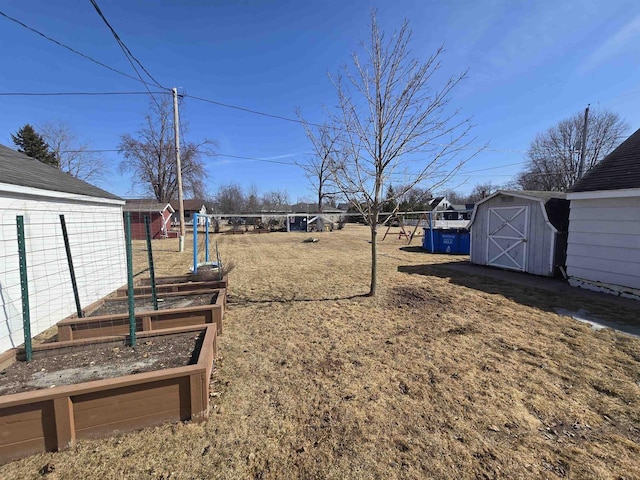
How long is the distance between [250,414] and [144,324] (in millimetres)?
2376

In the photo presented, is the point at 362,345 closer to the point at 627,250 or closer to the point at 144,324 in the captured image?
the point at 144,324

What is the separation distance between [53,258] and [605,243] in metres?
11.3

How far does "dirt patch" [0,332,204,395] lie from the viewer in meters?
2.59

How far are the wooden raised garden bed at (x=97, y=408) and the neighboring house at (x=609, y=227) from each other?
330 inches

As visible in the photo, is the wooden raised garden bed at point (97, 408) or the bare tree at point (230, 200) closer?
the wooden raised garden bed at point (97, 408)

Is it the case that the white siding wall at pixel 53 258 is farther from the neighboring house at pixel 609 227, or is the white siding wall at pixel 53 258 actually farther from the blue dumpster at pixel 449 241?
the blue dumpster at pixel 449 241

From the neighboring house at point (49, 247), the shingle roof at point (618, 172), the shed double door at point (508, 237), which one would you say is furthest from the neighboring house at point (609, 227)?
the neighboring house at point (49, 247)

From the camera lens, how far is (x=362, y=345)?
13.0ft

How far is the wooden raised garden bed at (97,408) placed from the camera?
2.09 meters

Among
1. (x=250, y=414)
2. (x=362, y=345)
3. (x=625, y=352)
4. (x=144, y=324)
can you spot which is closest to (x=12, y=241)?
(x=144, y=324)

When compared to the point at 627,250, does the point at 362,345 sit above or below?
below

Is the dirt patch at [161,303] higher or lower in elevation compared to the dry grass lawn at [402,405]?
higher

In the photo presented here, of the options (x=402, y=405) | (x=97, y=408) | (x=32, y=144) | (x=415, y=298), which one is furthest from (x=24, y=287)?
(x=32, y=144)

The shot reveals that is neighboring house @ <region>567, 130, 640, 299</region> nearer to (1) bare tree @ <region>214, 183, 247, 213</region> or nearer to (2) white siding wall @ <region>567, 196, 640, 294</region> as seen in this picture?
(2) white siding wall @ <region>567, 196, 640, 294</region>
